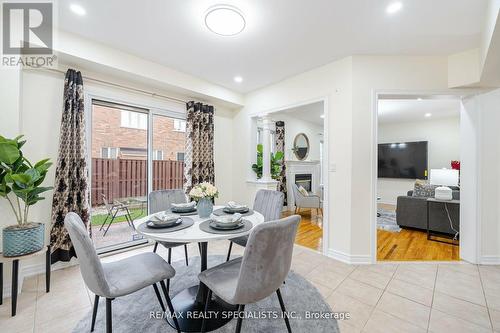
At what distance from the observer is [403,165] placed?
255 inches

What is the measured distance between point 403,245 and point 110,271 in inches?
151

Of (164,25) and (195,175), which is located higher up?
(164,25)

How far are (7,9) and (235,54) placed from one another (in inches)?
86.4

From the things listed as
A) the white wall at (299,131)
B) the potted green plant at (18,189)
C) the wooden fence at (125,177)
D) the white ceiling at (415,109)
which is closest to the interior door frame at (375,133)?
the white ceiling at (415,109)

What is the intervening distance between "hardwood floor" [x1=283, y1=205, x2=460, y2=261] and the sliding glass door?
2.60m

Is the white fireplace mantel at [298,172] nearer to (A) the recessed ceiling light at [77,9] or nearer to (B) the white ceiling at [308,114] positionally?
(B) the white ceiling at [308,114]

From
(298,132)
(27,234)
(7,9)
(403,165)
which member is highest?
(7,9)

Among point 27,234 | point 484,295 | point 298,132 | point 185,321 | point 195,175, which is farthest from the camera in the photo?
point 298,132

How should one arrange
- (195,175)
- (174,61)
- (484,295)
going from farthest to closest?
1. (195,175)
2. (174,61)
3. (484,295)

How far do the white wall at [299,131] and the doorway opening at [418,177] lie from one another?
1.76m

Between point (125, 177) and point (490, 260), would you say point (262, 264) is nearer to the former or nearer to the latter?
point (125, 177)

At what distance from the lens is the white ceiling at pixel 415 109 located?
466 centimetres

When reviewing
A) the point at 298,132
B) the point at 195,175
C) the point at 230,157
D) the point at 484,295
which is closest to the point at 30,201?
the point at 195,175

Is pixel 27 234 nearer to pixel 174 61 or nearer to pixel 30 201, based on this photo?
pixel 30 201
